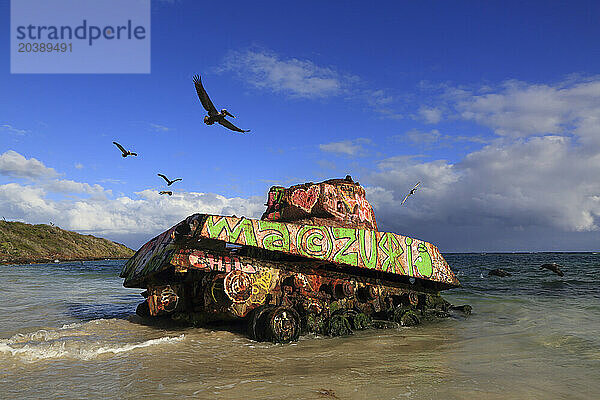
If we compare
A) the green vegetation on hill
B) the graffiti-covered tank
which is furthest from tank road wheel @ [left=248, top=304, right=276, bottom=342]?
the green vegetation on hill

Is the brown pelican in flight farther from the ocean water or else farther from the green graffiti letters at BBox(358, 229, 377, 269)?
the ocean water

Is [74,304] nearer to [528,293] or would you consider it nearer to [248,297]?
[248,297]

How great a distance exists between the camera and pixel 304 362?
603 cm

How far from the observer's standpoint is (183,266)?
24.0 feet

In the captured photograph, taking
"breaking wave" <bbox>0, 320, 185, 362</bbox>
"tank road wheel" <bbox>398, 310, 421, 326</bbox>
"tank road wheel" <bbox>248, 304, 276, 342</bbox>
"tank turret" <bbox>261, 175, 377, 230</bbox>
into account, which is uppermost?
"tank turret" <bbox>261, 175, 377, 230</bbox>

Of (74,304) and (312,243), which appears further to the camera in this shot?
(74,304)

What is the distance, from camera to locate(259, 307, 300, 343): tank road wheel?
7145 mm

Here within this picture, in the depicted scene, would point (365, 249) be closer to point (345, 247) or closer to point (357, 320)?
point (345, 247)

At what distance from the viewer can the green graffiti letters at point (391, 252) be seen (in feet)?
28.6

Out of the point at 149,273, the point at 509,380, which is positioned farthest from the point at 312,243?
the point at 509,380

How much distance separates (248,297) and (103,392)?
3.11 meters

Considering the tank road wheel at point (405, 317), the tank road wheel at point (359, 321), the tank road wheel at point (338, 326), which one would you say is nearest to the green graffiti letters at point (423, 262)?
the tank road wheel at point (405, 317)

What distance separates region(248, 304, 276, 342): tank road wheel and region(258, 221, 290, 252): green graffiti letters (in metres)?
1.04

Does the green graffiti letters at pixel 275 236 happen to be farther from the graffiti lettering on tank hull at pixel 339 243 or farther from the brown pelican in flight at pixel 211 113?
the brown pelican in flight at pixel 211 113
